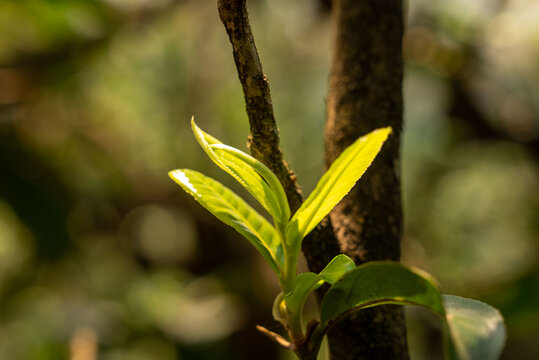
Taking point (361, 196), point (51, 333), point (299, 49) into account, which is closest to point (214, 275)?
point (51, 333)

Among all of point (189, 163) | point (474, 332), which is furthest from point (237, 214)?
point (189, 163)

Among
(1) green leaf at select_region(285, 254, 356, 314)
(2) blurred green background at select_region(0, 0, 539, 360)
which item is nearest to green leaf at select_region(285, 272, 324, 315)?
(1) green leaf at select_region(285, 254, 356, 314)

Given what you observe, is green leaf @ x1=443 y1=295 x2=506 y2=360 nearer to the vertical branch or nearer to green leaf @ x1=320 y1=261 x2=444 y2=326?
green leaf @ x1=320 y1=261 x2=444 y2=326

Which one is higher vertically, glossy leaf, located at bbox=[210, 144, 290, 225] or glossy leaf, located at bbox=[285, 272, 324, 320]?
glossy leaf, located at bbox=[210, 144, 290, 225]

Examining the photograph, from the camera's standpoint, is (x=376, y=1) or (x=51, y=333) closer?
(x=376, y=1)

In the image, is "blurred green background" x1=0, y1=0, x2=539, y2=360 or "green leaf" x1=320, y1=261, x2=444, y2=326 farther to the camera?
"blurred green background" x1=0, y1=0, x2=539, y2=360

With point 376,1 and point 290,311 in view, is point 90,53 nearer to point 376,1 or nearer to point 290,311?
point 376,1

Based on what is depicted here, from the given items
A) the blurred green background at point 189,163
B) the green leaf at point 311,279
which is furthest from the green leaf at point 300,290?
the blurred green background at point 189,163
